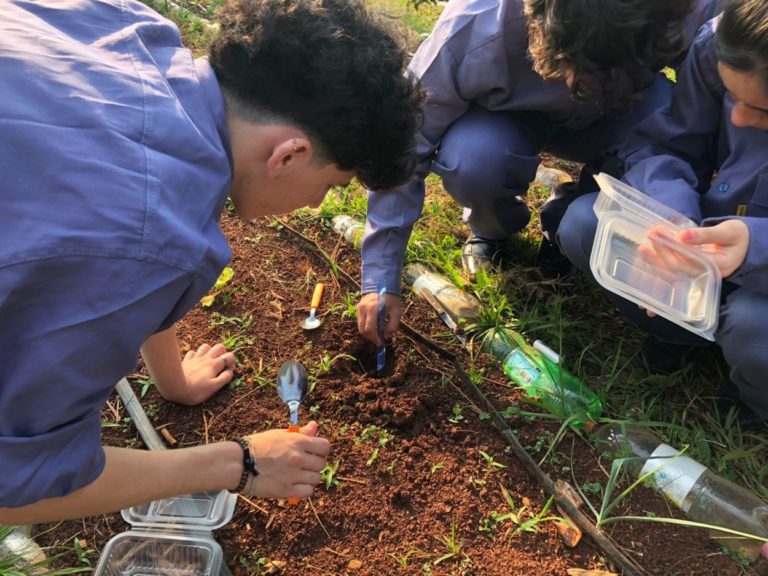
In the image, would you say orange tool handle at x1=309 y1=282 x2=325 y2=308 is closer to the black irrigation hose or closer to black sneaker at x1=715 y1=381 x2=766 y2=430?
the black irrigation hose

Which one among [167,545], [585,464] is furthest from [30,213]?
[585,464]

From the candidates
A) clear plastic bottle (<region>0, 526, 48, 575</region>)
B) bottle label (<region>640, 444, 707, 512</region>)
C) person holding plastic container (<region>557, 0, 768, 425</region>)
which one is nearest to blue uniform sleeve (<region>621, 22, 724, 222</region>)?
person holding plastic container (<region>557, 0, 768, 425</region>)

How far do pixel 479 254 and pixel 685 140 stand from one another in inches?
35.1

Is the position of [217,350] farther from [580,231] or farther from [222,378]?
[580,231]

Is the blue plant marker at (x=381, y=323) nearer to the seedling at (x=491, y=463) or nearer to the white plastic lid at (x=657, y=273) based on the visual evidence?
the seedling at (x=491, y=463)

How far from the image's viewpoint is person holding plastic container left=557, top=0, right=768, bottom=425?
1.60 metres

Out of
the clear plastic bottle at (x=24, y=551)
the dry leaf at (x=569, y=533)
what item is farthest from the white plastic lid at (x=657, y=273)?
the clear plastic bottle at (x=24, y=551)

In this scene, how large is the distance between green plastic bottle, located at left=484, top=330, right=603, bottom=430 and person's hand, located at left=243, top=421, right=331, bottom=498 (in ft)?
2.77

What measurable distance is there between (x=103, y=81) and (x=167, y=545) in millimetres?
1158

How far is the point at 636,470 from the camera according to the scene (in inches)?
73.3

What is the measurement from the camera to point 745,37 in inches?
60.3

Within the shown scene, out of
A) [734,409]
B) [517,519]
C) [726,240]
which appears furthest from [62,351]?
[734,409]

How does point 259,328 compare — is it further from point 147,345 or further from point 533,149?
point 533,149

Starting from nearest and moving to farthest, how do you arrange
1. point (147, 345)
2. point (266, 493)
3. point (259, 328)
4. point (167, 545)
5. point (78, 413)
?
point (78, 413) < point (266, 493) < point (167, 545) < point (147, 345) < point (259, 328)
